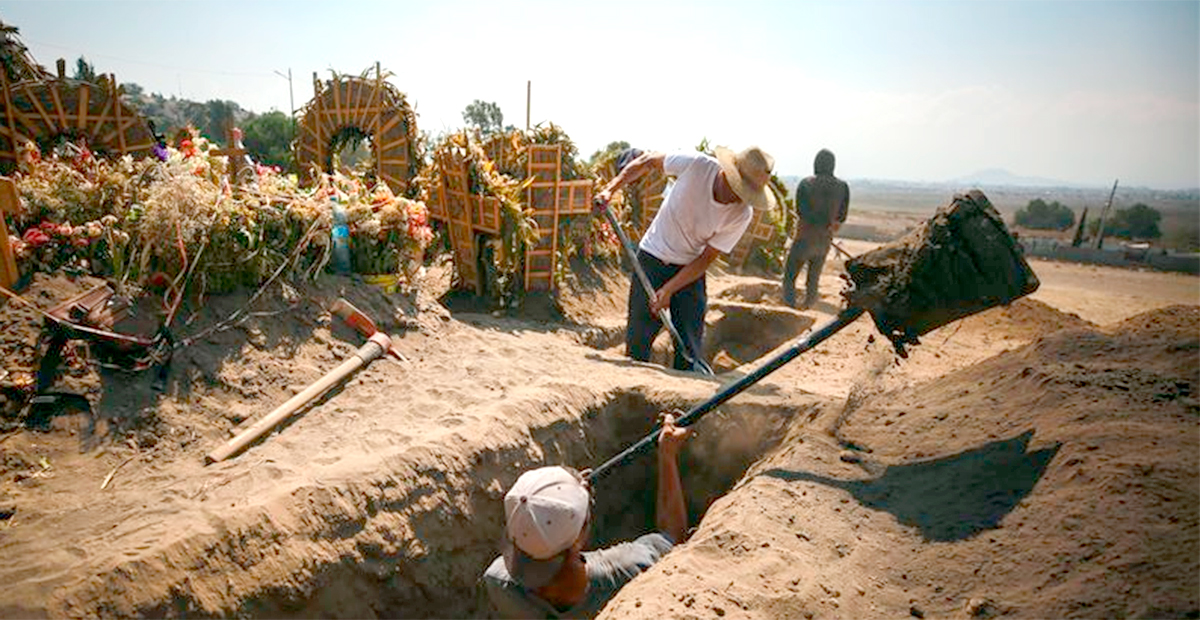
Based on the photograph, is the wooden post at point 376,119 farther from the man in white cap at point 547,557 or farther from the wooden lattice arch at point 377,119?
the man in white cap at point 547,557

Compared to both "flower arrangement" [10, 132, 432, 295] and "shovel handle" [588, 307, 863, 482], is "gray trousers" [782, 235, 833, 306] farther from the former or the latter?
"flower arrangement" [10, 132, 432, 295]

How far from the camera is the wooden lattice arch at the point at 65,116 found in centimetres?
727

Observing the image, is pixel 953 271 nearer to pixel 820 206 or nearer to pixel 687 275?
pixel 687 275

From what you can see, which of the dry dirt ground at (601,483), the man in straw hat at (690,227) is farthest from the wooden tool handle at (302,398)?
the man in straw hat at (690,227)

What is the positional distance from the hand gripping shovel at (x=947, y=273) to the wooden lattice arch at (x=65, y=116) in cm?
863

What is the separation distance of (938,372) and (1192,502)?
17.3 ft

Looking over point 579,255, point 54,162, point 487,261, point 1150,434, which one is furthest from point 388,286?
point 1150,434

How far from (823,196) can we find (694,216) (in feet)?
14.8

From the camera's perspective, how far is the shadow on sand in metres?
A: 2.59

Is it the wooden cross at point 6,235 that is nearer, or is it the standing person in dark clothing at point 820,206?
the wooden cross at point 6,235

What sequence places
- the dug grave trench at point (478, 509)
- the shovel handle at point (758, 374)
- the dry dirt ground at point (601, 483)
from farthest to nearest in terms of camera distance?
the shovel handle at point (758, 374) → the dug grave trench at point (478, 509) → the dry dirt ground at point (601, 483)

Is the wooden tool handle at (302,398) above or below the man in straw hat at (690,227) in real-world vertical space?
below

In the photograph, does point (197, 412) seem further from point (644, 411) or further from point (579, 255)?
point (579, 255)

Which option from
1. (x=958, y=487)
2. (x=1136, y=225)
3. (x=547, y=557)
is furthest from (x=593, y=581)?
(x=1136, y=225)
